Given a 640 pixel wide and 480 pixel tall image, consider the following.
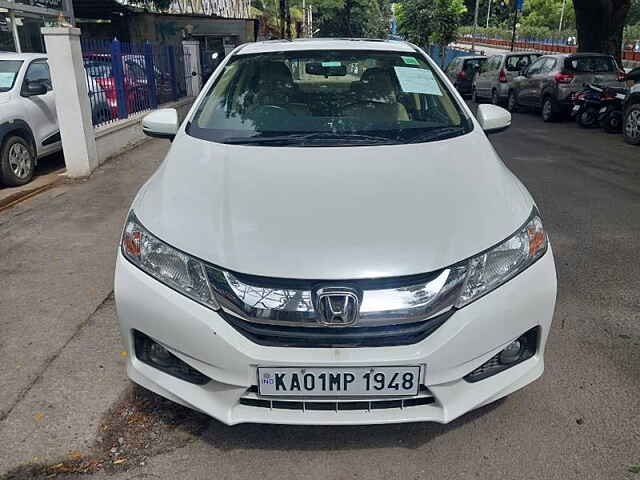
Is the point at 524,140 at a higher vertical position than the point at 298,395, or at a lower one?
lower

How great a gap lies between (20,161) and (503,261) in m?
6.77

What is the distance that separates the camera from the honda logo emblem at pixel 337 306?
2.01 m

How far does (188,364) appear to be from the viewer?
7.11 feet

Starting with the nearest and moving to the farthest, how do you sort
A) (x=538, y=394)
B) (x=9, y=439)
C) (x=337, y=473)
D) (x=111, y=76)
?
(x=337, y=473) → (x=9, y=439) → (x=538, y=394) → (x=111, y=76)

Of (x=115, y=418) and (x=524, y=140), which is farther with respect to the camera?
(x=524, y=140)

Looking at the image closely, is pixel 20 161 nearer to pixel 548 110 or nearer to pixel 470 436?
pixel 470 436

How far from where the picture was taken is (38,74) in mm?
7859

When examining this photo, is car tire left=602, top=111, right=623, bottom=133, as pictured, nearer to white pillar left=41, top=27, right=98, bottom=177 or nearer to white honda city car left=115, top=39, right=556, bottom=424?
white pillar left=41, top=27, right=98, bottom=177

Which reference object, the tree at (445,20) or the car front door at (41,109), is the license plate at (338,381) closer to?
the car front door at (41,109)

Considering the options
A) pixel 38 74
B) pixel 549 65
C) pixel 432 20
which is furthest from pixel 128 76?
pixel 432 20

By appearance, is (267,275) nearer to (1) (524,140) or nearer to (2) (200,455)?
(2) (200,455)

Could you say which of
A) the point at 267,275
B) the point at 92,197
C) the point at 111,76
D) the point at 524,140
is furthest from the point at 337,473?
the point at 524,140

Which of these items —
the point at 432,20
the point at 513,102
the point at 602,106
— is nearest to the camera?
the point at 602,106

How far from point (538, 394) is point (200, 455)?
163 cm
